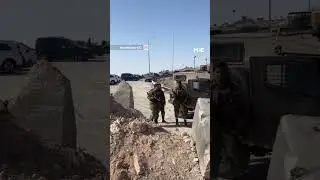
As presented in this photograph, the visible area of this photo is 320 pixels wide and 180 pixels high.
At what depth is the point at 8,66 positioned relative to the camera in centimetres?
394

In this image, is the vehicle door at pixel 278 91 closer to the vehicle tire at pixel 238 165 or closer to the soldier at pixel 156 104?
the vehicle tire at pixel 238 165

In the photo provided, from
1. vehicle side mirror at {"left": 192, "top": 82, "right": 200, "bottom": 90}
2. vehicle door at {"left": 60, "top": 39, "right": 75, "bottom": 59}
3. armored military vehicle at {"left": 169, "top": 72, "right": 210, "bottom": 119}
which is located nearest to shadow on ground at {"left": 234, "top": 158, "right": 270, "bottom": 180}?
vehicle door at {"left": 60, "top": 39, "right": 75, "bottom": 59}

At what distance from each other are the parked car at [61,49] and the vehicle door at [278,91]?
5.48 feet

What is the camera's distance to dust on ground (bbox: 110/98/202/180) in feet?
18.6

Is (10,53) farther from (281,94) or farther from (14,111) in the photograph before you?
(281,94)

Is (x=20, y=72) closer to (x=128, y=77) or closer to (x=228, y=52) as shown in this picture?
(x=228, y=52)

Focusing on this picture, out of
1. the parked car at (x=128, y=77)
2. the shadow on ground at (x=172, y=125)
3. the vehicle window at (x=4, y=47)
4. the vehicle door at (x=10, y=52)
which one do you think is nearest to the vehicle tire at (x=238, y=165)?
the vehicle door at (x=10, y=52)

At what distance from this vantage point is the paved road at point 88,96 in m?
3.91

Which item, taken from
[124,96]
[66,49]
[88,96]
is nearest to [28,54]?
[66,49]

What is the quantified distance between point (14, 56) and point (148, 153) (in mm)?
2905

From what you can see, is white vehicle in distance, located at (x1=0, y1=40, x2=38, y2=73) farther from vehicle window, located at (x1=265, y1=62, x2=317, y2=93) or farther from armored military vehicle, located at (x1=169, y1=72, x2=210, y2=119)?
armored military vehicle, located at (x1=169, y1=72, x2=210, y2=119)

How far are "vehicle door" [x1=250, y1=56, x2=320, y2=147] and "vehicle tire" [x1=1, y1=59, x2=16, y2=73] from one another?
232 centimetres

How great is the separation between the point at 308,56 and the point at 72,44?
228 centimetres

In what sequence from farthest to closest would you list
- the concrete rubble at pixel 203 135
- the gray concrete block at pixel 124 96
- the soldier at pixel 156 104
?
1. the gray concrete block at pixel 124 96
2. the soldier at pixel 156 104
3. the concrete rubble at pixel 203 135
